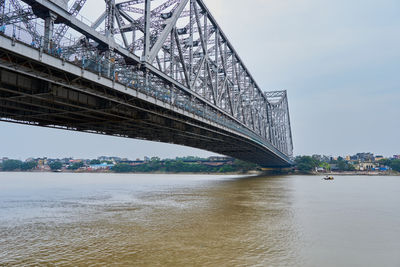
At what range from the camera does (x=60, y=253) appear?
1183cm

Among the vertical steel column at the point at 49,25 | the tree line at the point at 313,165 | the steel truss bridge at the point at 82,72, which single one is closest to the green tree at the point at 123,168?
the tree line at the point at 313,165

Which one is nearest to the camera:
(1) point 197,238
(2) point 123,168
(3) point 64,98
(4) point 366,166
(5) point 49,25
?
(1) point 197,238

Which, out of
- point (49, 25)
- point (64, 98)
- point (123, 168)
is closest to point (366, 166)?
point (123, 168)

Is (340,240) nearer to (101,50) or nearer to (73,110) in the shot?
(101,50)

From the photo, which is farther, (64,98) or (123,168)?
Answer: (123,168)

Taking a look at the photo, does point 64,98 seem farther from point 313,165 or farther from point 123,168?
point 123,168

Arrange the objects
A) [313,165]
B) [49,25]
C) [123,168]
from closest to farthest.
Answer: [49,25], [313,165], [123,168]

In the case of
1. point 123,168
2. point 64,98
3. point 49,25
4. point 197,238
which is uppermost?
point 49,25

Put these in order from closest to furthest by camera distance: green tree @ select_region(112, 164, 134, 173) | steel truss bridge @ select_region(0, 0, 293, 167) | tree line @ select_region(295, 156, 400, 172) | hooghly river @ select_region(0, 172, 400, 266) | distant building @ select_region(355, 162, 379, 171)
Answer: hooghly river @ select_region(0, 172, 400, 266) → steel truss bridge @ select_region(0, 0, 293, 167) → tree line @ select_region(295, 156, 400, 172) → green tree @ select_region(112, 164, 134, 173) → distant building @ select_region(355, 162, 379, 171)

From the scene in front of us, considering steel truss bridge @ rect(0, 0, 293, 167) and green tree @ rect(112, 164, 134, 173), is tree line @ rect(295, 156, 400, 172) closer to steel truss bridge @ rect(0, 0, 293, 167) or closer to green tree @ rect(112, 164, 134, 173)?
green tree @ rect(112, 164, 134, 173)

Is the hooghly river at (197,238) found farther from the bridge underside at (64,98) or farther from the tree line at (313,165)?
the tree line at (313,165)

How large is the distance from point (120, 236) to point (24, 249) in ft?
13.7

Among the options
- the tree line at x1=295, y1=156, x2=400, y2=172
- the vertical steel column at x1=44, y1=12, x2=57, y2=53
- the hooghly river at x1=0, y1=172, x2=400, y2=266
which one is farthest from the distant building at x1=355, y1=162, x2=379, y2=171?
the vertical steel column at x1=44, y1=12, x2=57, y2=53

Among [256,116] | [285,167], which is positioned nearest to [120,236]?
[256,116]
